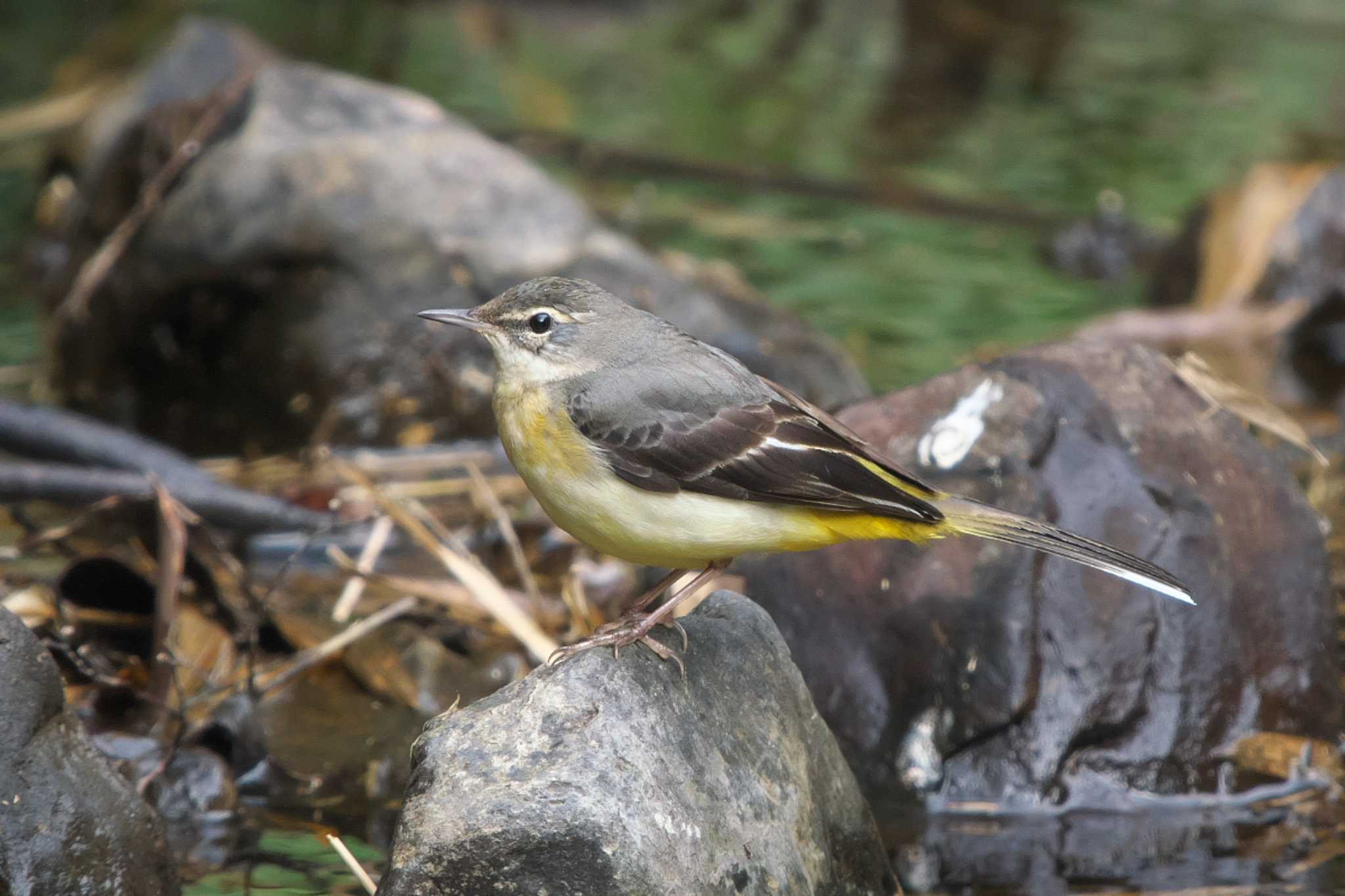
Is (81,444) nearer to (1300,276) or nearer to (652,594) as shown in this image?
(652,594)

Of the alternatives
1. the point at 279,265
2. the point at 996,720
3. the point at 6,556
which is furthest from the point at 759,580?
the point at 279,265

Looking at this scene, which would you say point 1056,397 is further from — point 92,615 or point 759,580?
point 92,615

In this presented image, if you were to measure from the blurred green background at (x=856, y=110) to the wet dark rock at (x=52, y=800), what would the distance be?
6381 mm

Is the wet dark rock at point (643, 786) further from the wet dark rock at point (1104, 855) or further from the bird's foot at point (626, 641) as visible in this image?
the wet dark rock at point (1104, 855)

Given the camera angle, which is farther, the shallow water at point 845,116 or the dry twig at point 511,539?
the shallow water at point 845,116

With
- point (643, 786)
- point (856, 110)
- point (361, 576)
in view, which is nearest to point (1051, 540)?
point (643, 786)

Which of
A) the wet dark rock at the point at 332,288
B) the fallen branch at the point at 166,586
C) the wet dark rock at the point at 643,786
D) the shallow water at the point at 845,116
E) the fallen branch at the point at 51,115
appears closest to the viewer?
the wet dark rock at the point at 643,786

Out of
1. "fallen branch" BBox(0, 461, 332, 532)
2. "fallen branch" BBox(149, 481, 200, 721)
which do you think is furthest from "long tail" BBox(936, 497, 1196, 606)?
"fallen branch" BBox(0, 461, 332, 532)

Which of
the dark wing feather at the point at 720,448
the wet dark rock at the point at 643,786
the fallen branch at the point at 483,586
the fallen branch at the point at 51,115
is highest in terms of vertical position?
the dark wing feather at the point at 720,448

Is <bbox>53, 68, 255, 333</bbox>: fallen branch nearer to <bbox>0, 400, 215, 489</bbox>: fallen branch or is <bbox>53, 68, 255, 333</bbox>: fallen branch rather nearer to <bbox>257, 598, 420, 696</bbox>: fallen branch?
<bbox>0, 400, 215, 489</bbox>: fallen branch

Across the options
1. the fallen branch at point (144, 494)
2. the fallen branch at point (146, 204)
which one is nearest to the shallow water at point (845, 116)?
the fallen branch at point (146, 204)

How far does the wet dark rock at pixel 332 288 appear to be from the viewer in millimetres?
9688

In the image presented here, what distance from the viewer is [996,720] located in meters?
6.31

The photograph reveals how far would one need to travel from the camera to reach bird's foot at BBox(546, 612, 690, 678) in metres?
4.96
